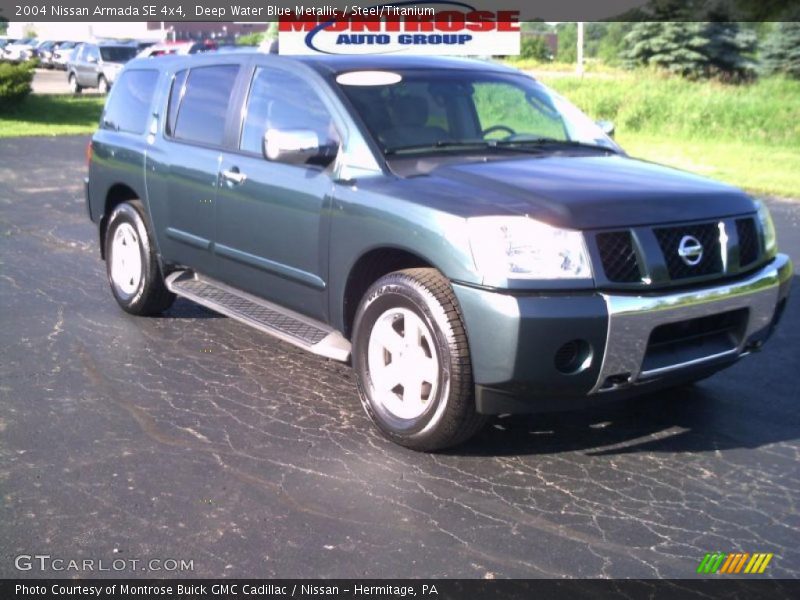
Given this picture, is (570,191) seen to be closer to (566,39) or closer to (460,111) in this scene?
(460,111)

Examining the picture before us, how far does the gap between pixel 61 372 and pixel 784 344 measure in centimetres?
450

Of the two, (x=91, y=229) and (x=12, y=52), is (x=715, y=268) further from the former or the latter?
(x=12, y=52)

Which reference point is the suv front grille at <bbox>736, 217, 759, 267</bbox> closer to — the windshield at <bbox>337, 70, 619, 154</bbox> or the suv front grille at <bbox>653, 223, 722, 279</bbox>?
the suv front grille at <bbox>653, 223, 722, 279</bbox>

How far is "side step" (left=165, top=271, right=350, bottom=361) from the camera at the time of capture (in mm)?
4906

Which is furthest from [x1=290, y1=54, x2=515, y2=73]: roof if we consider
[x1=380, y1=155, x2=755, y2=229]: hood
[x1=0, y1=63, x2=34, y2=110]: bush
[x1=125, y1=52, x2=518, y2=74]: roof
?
[x1=0, y1=63, x2=34, y2=110]: bush

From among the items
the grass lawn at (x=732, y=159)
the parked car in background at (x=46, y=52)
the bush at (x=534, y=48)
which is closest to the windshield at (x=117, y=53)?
the parked car in background at (x=46, y=52)

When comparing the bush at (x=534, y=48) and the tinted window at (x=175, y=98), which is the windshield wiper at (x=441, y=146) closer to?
the tinted window at (x=175, y=98)

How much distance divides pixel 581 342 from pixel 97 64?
30.6 metres

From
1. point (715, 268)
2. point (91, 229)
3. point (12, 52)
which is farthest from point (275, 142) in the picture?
point (12, 52)

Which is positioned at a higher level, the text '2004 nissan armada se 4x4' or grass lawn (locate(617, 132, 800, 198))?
the text '2004 nissan armada se 4x4'

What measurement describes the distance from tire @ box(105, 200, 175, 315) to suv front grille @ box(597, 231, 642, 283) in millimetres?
3513

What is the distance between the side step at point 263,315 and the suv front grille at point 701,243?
1.62m

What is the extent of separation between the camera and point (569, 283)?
Answer: 155 inches

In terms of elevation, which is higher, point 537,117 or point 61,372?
point 537,117
